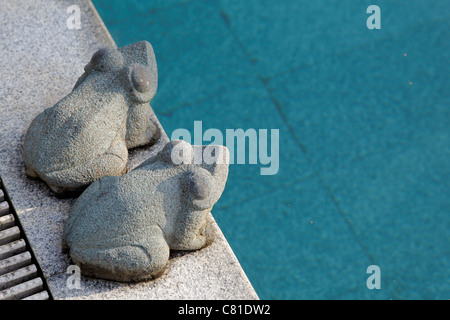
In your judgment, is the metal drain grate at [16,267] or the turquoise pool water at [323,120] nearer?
the metal drain grate at [16,267]

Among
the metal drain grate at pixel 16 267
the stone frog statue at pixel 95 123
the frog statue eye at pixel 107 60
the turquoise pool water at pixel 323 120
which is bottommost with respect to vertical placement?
the turquoise pool water at pixel 323 120

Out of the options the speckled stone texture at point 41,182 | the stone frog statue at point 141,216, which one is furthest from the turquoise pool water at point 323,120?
the stone frog statue at point 141,216

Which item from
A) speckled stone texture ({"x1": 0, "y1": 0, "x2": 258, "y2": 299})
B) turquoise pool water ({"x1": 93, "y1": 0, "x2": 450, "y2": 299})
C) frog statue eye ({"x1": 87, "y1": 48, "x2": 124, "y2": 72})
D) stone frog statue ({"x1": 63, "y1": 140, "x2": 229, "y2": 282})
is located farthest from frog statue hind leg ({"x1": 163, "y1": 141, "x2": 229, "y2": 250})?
turquoise pool water ({"x1": 93, "y1": 0, "x2": 450, "y2": 299})

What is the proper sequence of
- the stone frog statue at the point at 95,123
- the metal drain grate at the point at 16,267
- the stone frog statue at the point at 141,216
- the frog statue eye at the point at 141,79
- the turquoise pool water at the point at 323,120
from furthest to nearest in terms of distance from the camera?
the turquoise pool water at the point at 323,120, the frog statue eye at the point at 141,79, the stone frog statue at the point at 95,123, the metal drain grate at the point at 16,267, the stone frog statue at the point at 141,216

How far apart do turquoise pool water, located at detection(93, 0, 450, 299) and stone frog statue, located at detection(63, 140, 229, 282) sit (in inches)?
64.1

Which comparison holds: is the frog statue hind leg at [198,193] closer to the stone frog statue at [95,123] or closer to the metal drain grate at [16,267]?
the stone frog statue at [95,123]

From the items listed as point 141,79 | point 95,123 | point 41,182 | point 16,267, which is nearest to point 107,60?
point 141,79

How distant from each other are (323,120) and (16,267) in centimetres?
322

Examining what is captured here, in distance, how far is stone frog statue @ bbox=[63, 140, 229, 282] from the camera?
3822mm

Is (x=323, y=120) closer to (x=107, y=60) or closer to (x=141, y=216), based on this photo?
(x=107, y=60)

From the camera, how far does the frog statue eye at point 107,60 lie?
14.0 feet

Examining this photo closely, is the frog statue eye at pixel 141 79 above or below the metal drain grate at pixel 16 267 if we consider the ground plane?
above
